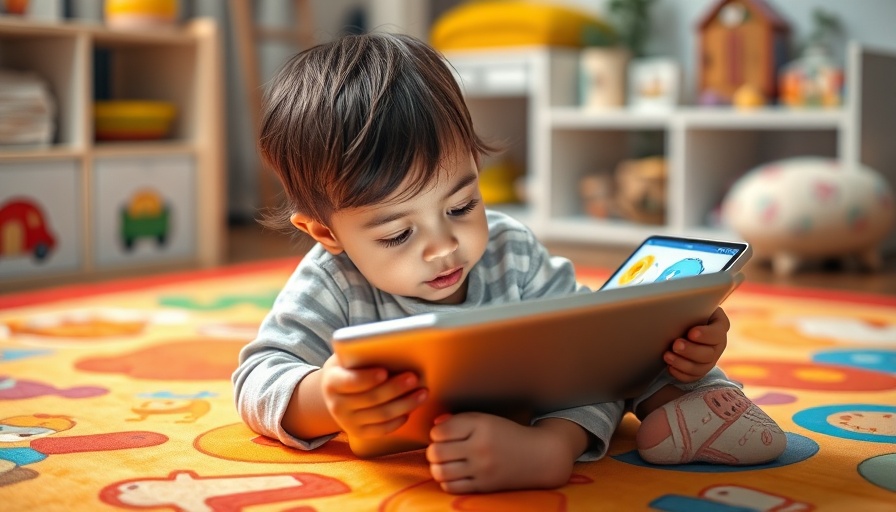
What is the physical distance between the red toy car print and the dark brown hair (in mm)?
1234

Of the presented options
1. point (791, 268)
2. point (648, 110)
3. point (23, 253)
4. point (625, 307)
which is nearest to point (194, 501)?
point (625, 307)

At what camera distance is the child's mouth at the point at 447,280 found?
897 millimetres

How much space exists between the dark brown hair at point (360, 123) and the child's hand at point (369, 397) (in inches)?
6.6

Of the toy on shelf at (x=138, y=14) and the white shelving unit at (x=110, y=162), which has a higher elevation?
the toy on shelf at (x=138, y=14)

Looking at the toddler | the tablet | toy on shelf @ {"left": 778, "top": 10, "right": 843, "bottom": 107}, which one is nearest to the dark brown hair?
the toddler

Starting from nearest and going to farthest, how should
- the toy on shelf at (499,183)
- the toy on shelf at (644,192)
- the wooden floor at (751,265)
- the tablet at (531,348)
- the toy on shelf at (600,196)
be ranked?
the tablet at (531,348) < the wooden floor at (751,265) < the toy on shelf at (644,192) < the toy on shelf at (600,196) < the toy on shelf at (499,183)

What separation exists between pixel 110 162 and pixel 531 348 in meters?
1.64

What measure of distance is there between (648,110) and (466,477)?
1.98 m

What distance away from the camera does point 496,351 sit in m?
0.74

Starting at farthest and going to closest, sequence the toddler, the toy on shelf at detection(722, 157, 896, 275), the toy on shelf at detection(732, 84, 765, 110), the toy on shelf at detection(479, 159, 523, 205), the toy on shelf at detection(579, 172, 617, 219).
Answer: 1. the toy on shelf at detection(479, 159, 523, 205)
2. the toy on shelf at detection(579, 172, 617, 219)
3. the toy on shelf at detection(732, 84, 765, 110)
4. the toy on shelf at detection(722, 157, 896, 275)
5. the toddler

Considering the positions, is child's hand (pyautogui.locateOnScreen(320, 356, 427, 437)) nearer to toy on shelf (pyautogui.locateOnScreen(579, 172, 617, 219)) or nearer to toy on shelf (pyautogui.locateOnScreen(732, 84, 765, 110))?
toy on shelf (pyautogui.locateOnScreen(732, 84, 765, 110))

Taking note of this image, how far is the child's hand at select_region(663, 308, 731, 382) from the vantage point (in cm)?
84

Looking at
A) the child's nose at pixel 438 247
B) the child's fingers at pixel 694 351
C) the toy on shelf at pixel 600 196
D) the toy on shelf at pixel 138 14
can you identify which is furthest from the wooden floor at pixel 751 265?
the child's fingers at pixel 694 351

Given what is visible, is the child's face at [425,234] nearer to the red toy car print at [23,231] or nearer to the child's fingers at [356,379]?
the child's fingers at [356,379]
